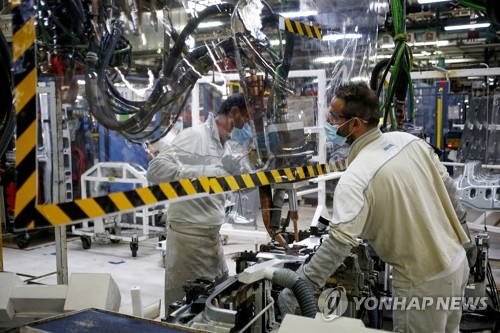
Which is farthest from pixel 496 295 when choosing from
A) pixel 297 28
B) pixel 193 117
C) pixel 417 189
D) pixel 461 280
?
pixel 193 117

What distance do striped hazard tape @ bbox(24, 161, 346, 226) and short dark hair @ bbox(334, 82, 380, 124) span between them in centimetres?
46

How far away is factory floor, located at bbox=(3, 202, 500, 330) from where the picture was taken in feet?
17.0

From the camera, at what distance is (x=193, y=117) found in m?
1.92

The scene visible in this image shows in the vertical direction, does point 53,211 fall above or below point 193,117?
below

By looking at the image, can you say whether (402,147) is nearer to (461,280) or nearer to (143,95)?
(461,280)

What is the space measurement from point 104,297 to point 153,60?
0.95m

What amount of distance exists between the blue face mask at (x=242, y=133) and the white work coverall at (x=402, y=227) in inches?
19.2

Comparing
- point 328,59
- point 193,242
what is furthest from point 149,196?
point 328,59

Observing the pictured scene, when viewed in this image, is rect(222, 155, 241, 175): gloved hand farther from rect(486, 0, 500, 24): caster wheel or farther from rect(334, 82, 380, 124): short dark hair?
rect(486, 0, 500, 24): caster wheel

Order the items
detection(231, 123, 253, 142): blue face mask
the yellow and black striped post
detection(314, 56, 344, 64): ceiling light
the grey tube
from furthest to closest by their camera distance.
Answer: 1. detection(314, 56, 344, 64): ceiling light
2. detection(231, 123, 253, 142): blue face mask
3. the grey tube
4. the yellow and black striped post

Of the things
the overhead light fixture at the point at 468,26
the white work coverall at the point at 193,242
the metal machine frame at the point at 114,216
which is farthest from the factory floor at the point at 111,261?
the overhead light fixture at the point at 468,26

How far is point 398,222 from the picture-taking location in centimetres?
211

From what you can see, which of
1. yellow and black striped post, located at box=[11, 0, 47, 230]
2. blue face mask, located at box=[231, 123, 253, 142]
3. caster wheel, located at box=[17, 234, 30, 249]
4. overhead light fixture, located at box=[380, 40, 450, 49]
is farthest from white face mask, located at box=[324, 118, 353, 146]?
overhead light fixture, located at box=[380, 40, 450, 49]

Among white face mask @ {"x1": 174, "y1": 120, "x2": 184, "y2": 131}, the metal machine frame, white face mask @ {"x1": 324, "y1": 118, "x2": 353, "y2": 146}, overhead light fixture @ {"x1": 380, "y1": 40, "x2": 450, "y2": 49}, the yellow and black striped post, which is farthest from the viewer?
overhead light fixture @ {"x1": 380, "y1": 40, "x2": 450, "y2": 49}
